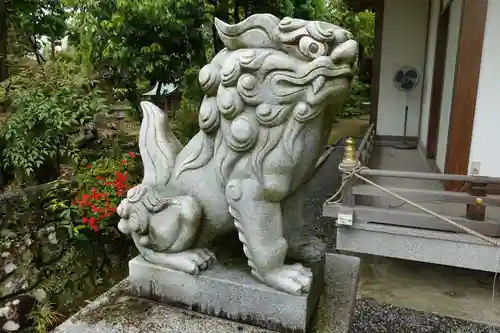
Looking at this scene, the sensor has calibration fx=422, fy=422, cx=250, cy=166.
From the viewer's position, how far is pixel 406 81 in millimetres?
8125

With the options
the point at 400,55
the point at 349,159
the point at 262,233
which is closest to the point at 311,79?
the point at 262,233

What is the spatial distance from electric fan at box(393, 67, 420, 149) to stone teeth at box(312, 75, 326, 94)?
6.90 metres

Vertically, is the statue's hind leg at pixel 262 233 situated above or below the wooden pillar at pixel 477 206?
above

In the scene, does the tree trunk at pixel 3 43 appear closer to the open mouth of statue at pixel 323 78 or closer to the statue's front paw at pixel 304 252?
the statue's front paw at pixel 304 252

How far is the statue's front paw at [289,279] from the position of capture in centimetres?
175

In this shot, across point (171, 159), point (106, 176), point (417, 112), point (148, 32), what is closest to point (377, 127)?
point (417, 112)

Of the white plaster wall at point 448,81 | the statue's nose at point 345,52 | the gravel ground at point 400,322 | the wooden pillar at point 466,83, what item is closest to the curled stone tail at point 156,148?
the statue's nose at point 345,52

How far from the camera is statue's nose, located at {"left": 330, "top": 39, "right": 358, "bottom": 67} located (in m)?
1.57

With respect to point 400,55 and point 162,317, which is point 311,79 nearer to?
point 162,317

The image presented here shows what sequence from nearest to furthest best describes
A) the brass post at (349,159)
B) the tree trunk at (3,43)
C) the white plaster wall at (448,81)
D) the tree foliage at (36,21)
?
the brass post at (349,159) < the tree trunk at (3,43) < the white plaster wall at (448,81) < the tree foliage at (36,21)

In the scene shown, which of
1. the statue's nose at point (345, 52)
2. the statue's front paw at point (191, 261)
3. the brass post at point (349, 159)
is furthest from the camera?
the brass post at point (349, 159)

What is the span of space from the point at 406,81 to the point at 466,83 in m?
4.07

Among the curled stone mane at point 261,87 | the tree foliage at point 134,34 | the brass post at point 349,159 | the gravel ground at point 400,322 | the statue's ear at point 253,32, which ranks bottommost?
the gravel ground at point 400,322

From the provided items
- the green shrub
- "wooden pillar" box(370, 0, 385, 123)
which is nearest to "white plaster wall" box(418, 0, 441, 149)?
"wooden pillar" box(370, 0, 385, 123)
